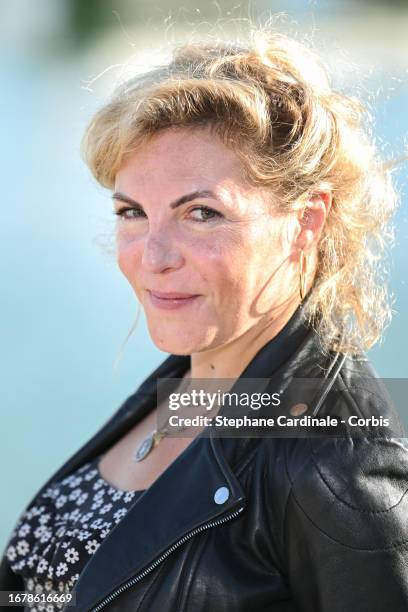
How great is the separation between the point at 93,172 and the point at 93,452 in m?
0.71

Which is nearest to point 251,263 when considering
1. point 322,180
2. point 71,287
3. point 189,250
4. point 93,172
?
point 189,250

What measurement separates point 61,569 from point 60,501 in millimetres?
255

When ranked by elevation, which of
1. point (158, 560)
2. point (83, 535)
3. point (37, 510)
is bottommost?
point (158, 560)

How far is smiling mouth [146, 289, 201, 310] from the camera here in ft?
5.71

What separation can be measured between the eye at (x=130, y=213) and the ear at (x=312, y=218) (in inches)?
13.2

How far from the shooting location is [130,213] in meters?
1.83

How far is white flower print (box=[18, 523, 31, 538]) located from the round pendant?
0.29m

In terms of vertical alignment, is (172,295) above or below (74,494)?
above

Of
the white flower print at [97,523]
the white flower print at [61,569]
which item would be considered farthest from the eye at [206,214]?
the white flower print at [61,569]

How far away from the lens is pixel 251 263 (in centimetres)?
172

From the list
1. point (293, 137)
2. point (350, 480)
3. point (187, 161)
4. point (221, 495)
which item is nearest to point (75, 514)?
point (221, 495)

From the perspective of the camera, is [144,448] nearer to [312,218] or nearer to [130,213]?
[130,213]

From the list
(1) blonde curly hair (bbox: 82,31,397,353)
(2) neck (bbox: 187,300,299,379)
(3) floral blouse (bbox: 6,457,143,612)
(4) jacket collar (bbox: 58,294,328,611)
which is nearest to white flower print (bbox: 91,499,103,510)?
(3) floral blouse (bbox: 6,457,143,612)

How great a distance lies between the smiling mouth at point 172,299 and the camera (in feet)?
5.71
